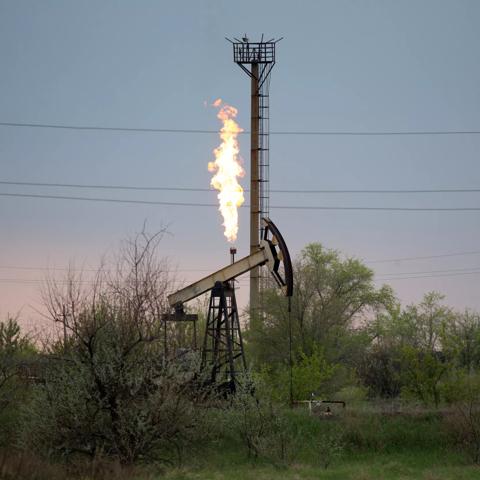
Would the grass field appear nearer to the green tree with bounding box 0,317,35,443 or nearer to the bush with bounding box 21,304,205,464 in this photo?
the bush with bounding box 21,304,205,464

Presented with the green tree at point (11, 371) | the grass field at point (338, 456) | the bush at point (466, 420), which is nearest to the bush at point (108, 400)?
the grass field at point (338, 456)

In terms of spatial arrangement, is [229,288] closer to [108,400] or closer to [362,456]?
[362,456]

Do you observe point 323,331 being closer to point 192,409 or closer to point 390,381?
point 390,381

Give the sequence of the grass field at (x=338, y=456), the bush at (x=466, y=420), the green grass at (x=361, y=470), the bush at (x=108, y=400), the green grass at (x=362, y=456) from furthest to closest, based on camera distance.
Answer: the bush at (x=466, y=420) → the green grass at (x=362, y=456) → the green grass at (x=361, y=470) → the grass field at (x=338, y=456) → the bush at (x=108, y=400)

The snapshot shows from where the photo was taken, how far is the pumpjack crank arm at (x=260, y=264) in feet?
93.0

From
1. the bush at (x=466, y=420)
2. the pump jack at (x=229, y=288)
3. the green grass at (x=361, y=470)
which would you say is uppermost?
the pump jack at (x=229, y=288)

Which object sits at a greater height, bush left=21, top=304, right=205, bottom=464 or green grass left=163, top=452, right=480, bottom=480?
bush left=21, top=304, right=205, bottom=464

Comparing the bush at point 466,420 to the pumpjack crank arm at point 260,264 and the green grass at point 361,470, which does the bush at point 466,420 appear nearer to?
the green grass at point 361,470

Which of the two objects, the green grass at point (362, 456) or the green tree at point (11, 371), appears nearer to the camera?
the green grass at point (362, 456)

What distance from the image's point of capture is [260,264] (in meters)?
29.6

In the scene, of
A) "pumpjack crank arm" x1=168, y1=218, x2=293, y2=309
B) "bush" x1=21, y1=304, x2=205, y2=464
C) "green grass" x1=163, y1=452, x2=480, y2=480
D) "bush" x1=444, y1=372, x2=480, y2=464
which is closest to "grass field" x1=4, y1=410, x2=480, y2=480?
"green grass" x1=163, y1=452, x2=480, y2=480

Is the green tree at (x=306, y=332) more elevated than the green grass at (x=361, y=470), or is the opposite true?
the green tree at (x=306, y=332)

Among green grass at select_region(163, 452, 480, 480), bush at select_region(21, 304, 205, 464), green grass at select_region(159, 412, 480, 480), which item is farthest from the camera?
green grass at select_region(159, 412, 480, 480)

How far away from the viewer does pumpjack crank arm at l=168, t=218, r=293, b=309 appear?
1117 inches
